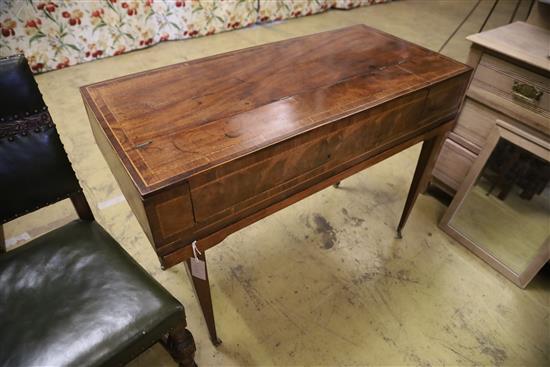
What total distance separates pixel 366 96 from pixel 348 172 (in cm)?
23

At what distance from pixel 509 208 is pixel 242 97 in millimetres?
1380

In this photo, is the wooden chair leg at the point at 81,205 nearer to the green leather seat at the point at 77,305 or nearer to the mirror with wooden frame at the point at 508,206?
the green leather seat at the point at 77,305

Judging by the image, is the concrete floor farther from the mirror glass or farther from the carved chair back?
the carved chair back

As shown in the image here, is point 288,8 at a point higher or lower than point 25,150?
lower

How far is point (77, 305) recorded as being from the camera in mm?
847

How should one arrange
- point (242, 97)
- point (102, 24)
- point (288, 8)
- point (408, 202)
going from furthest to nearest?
point (288, 8), point (102, 24), point (408, 202), point (242, 97)

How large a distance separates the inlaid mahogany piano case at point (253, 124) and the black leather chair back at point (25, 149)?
124mm

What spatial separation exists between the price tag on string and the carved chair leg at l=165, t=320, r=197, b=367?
0.13 m

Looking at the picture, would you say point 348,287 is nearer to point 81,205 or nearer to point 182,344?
point 182,344

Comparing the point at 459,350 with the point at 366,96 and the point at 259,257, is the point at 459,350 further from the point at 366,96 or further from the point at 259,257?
the point at 366,96

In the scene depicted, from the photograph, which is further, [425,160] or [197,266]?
[425,160]

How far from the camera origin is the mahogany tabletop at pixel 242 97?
2.63 ft

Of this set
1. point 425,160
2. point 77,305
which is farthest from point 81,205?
point 425,160

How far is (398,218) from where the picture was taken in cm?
176
